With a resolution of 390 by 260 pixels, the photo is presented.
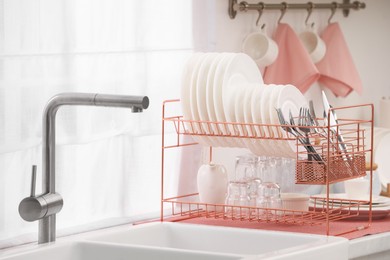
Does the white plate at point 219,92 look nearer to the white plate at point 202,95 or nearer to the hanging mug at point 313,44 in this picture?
the white plate at point 202,95

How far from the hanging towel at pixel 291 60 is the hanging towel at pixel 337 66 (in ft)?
0.64

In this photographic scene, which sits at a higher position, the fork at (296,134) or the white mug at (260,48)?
the white mug at (260,48)

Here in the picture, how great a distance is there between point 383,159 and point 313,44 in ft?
1.58

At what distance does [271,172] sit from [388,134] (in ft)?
2.99

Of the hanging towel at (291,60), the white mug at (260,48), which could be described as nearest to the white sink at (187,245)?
the white mug at (260,48)

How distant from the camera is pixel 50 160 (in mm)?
2131

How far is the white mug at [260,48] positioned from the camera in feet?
10.3

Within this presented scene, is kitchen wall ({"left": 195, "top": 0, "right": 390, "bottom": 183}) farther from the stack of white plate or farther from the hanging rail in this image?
the stack of white plate

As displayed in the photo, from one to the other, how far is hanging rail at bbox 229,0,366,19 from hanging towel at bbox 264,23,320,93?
0.08 meters

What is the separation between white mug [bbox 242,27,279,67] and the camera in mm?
3137

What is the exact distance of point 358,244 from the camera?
7.47 feet

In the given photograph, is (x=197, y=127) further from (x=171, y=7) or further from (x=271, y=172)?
(x=171, y=7)

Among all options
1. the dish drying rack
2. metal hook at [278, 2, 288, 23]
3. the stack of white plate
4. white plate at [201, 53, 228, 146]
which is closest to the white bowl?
the dish drying rack

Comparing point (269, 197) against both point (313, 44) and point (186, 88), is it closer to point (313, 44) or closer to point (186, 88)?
point (186, 88)
